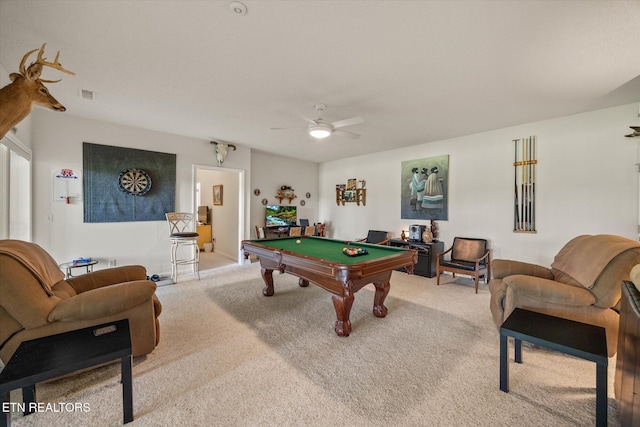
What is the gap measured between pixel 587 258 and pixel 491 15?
2232 mm

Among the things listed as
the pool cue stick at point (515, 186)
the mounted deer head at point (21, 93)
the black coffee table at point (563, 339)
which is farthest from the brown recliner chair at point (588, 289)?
the mounted deer head at point (21, 93)

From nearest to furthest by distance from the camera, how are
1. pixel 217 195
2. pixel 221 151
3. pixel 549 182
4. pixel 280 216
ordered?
1. pixel 549 182
2. pixel 221 151
3. pixel 280 216
4. pixel 217 195

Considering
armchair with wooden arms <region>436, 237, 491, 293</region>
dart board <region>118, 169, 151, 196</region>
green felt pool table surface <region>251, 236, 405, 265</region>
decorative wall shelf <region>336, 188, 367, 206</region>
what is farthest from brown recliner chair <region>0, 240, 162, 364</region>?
decorative wall shelf <region>336, 188, 367, 206</region>

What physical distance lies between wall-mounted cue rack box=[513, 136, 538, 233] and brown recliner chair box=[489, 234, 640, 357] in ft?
5.86

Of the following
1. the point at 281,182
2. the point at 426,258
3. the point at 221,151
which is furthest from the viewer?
the point at 281,182

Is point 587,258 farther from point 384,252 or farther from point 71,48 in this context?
point 71,48

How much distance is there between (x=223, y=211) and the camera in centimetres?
680

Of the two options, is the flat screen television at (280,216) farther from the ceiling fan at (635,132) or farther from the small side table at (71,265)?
the ceiling fan at (635,132)

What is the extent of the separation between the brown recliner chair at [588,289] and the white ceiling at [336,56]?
5.63ft

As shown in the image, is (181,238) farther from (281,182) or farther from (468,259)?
(468,259)

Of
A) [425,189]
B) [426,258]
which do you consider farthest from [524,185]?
[426,258]

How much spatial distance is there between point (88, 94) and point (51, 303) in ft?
8.89

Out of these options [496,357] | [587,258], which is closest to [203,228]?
[496,357]

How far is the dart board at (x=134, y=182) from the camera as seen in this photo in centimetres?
431
